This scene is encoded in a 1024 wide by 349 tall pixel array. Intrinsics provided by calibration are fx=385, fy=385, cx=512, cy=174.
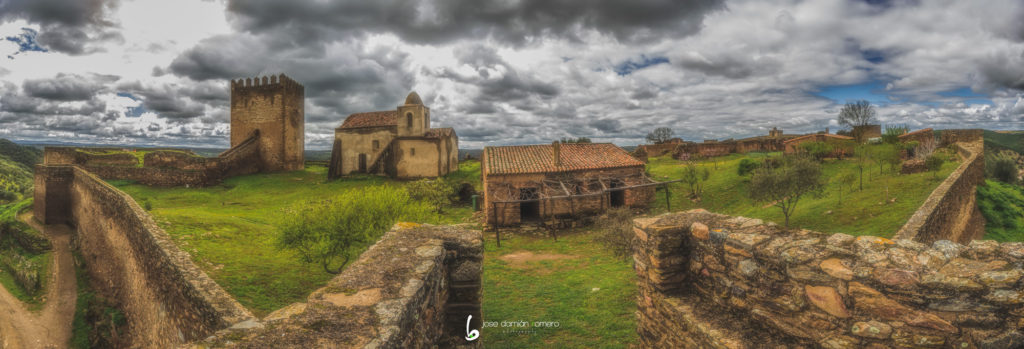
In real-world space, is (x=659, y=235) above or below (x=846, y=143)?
below

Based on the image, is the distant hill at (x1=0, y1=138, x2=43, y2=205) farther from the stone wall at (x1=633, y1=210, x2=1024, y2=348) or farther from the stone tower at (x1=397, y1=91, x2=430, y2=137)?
the stone wall at (x1=633, y1=210, x2=1024, y2=348)

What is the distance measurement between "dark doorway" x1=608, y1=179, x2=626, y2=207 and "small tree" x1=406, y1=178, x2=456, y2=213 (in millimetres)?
10232

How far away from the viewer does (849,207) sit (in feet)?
46.8

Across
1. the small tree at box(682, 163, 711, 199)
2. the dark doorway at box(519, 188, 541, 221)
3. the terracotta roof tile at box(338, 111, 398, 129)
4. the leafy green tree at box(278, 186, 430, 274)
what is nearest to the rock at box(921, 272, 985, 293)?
the leafy green tree at box(278, 186, 430, 274)

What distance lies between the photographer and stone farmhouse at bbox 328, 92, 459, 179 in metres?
33.8

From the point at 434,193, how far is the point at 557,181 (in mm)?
7324

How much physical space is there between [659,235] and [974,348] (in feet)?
8.09

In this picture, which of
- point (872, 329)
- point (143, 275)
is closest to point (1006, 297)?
point (872, 329)

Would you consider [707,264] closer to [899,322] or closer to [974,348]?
[899,322]

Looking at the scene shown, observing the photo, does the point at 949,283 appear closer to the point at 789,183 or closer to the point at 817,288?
the point at 817,288

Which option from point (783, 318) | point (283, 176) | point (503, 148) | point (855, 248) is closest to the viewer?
point (855, 248)

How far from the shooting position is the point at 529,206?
83.7ft

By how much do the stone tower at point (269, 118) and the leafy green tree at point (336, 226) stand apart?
1194 inches

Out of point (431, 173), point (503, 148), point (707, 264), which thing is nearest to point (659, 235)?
point (707, 264)
